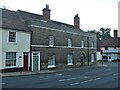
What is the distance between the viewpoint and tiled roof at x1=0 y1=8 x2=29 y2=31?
92.7ft

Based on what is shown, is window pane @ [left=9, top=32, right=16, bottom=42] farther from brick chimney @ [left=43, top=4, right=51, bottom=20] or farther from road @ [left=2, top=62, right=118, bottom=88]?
brick chimney @ [left=43, top=4, right=51, bottom=20]

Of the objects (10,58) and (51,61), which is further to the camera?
(51,61)

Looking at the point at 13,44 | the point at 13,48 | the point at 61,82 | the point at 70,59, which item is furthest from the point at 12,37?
the point at 70,59

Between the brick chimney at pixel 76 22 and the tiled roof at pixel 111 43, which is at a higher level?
the brick chimney at pixel 76 22

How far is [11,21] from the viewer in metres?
30.0

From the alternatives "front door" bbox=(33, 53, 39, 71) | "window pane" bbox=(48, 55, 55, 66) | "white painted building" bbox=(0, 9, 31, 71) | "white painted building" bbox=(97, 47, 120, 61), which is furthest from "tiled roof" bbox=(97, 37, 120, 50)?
"white painted building" bbox=(0, 9, 31, 71)

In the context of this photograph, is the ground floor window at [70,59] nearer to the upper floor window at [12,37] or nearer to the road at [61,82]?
the upper floor window at [12,37]

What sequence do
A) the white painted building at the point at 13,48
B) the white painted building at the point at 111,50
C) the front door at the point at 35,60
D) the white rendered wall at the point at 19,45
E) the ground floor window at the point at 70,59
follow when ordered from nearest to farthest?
the white painted building at the point at 13,48 → the white rendered wall at the point at 19,45 → the front door at the point at 35,60 → the ground floor window at the point at 70,59 → the white painted building at the point at 111,50

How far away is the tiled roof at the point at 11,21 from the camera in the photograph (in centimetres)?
2826

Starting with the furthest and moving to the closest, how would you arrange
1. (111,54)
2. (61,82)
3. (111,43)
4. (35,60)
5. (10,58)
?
(111,43) < (111,54) < (35,60) < (10,58) < (61,82)

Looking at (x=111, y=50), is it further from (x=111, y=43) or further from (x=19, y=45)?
(x=19, y=45)

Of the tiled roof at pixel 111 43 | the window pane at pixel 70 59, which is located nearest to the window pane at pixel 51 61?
the window pane at pixel 70 59

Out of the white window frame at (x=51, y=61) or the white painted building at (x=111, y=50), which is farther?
the white painted building at (x=111, y=50)

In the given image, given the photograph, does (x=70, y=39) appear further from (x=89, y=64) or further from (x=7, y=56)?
(x=7, y=56)
